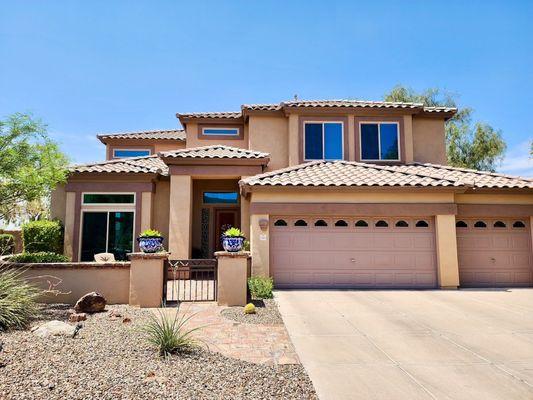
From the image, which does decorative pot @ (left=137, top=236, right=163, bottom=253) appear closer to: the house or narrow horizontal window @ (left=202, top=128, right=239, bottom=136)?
the house

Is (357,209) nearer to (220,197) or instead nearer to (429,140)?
(220,197)

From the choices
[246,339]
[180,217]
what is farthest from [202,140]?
[246,339]

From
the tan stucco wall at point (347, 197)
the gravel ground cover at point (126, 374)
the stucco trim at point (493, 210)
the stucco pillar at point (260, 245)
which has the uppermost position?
the tan stucco wall at point (347, 197)

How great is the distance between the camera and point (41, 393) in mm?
4004

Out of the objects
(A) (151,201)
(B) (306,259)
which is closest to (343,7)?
(B) (306,259)

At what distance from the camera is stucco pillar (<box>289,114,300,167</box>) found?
16.1m

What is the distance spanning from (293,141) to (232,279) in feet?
28.0

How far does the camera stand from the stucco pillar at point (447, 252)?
480 inches

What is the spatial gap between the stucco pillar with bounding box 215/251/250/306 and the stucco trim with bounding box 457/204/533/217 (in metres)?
8.52

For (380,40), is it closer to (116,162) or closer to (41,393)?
(116,162)

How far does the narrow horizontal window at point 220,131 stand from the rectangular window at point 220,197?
3231mm

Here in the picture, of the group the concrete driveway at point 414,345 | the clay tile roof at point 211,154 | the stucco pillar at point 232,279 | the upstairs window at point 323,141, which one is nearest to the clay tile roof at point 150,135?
the clay tile roof at point 211,154

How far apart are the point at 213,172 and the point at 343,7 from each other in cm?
794

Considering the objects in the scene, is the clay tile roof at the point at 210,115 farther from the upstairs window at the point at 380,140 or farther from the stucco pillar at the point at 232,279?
the stucco pillar at the point at 232,279
